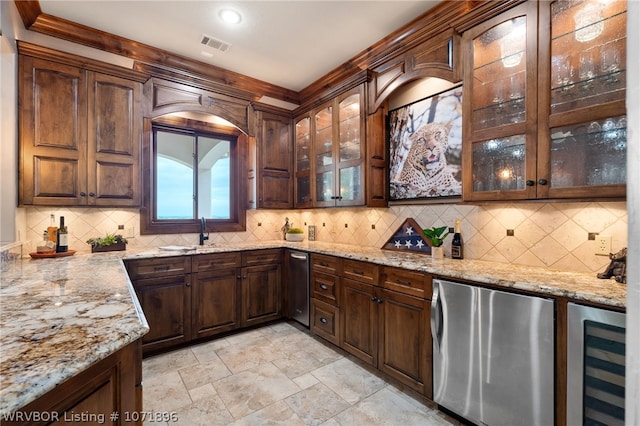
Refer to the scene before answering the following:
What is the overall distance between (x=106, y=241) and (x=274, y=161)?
1.99 meters

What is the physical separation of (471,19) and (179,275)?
3.20 meters

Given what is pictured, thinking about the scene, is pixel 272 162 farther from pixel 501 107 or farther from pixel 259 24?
pixel 501 107

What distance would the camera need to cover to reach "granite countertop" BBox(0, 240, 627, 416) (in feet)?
2.24

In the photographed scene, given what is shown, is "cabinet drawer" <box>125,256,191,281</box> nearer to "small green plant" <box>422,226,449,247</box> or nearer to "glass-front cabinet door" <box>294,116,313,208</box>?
"glass-front cabinet door" <box>294,116,313,208</box>

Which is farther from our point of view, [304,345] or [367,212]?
[367,212]

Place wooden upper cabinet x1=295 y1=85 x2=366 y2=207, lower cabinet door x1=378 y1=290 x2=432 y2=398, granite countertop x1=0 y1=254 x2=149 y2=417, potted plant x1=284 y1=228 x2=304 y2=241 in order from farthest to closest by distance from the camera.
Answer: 1. potted plant x1=284 y1=228 x2=304 y2=241
2. wooden upper cabinet x1=295 y1=85 x2=366 y2=207
3. lower cabinet door x1=378 y1=290 x2=432 y2=398
4. granite countertop x1=0 y1=254 x2=149 y2=417

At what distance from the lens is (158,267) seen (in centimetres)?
274

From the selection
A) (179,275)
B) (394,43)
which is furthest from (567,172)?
(179,275)

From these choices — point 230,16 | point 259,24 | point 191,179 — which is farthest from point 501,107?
point 191,179

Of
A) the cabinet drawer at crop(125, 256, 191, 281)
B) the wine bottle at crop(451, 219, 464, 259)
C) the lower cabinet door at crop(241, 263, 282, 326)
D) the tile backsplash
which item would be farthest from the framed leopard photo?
Answer: the cabinet drawer at crop(125, 256, 191, 281)

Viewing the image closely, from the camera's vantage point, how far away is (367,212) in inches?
132

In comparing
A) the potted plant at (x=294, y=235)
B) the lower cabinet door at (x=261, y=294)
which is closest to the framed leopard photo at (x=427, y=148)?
the potted plant at (x=294, y=235)

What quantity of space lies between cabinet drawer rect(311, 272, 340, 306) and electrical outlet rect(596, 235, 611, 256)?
1.85m

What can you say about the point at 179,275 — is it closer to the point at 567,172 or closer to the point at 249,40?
the point at 249,40
